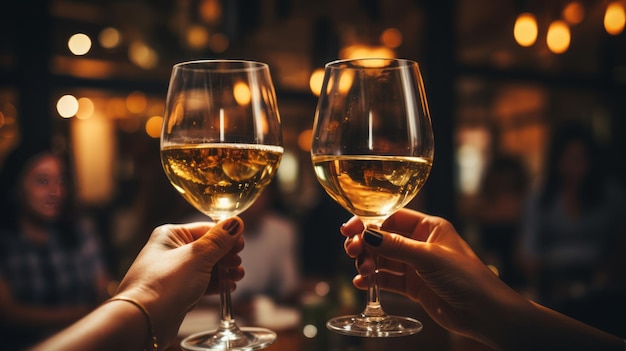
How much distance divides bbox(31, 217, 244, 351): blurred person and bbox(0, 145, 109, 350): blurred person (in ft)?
6.47

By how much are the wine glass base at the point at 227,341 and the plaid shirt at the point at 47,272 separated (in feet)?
6.97

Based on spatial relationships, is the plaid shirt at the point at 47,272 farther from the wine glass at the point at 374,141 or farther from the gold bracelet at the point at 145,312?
the wine glass at the point at 374,141

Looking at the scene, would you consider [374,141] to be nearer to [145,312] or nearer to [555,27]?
[145,312]

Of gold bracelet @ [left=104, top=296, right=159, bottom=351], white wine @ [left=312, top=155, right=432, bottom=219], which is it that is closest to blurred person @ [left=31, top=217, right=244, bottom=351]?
gold bracelet @ [left=104, top=296, right=159, bottom=351]

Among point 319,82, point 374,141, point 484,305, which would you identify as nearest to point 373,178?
point 374,141

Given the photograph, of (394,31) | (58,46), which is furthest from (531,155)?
(58,46)

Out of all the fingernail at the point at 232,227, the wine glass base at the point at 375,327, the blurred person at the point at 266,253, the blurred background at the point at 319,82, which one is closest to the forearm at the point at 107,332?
the fingernail at the point at 232,227

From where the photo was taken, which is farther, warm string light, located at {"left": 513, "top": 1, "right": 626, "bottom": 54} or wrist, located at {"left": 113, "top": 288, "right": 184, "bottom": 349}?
warm string light, located at {"left": 513, "top": 1, "right": 626, "bottom": 54}

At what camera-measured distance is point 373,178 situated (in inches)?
39.8

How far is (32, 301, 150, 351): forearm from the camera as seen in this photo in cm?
88

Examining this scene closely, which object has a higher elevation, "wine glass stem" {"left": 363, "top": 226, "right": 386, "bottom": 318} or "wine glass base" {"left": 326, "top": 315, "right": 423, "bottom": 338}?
"wine glass stem" {"left": 363, "top": 226, "right": 386, "bottom": 318}

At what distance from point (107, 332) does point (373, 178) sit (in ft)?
1.67

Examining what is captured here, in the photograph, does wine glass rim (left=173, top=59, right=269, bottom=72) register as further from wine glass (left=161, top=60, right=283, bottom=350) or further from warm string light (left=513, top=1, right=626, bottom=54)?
warm string light (left=513, top=1, right=626, bottom=54)

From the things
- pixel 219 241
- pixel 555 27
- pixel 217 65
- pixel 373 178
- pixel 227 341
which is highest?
pixel 555 27
